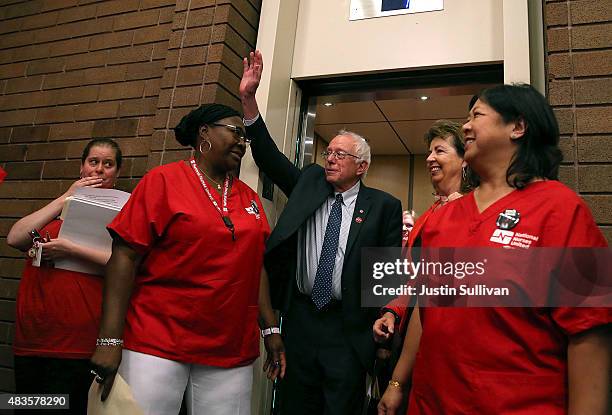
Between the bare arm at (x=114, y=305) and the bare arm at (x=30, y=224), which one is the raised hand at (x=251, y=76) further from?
the bare arm at (x=114, y=305)

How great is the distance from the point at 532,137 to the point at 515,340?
0.56m

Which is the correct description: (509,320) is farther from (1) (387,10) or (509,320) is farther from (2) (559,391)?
(1) (387,10)

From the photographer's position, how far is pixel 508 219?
1.15m

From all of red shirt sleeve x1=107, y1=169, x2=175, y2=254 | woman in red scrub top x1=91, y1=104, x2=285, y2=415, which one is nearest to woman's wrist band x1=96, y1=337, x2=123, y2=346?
woman in red scrub top x1=91, y1=104, x2=285, y2=415

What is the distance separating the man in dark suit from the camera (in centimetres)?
185

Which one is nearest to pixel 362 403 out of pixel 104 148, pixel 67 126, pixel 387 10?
pixel 104 148

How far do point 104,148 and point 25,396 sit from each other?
1156 mm

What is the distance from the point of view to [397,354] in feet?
6.21

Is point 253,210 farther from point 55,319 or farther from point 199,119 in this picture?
point 55,319

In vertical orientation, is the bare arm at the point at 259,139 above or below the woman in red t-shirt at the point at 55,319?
above

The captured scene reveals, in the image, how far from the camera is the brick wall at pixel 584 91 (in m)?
1.80

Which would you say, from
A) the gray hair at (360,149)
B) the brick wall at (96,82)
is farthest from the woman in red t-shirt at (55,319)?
the gray hair at (360,149)

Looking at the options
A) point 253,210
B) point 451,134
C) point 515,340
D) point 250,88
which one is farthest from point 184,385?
point 451,134

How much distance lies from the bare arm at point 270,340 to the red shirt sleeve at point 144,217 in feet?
1.67
